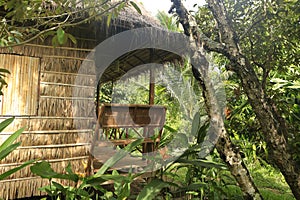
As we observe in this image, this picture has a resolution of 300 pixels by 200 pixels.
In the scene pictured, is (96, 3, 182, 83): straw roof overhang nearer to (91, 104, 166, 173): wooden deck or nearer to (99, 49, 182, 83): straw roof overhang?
(99, 49, 182, 83): straw roof overhang

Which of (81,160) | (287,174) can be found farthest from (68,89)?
(287,174)

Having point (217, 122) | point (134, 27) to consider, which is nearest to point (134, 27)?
point (134, 27)

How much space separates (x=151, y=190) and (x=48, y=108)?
6.91ft

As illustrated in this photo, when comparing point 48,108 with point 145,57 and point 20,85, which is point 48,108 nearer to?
point 20,85

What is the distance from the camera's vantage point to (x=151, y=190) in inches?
67.6

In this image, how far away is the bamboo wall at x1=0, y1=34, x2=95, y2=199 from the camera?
3.18m

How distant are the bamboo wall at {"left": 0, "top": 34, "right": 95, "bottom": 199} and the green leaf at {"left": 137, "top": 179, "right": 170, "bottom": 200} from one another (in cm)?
197

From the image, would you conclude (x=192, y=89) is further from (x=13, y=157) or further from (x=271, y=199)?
(x=13, y=157)

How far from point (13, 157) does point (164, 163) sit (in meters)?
2.04

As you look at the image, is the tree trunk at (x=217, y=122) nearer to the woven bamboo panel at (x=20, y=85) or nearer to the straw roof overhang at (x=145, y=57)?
the woven bamboo panel at (x=20, y=85)

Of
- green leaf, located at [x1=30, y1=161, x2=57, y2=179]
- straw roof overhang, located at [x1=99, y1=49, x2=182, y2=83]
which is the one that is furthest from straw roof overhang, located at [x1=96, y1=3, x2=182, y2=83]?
green leaf, located at [x1=30, y1=161, x2=57, y2=179]

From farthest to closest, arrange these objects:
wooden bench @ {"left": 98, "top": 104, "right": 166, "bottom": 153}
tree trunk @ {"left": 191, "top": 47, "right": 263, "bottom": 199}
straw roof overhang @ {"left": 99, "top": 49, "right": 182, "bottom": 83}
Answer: straw roof overhang @ {"left": 99, "top": 49, "right": 182, "bottom": 83} < wooden bench @ {"left": 98, "top": 104, "right": 166, "bottom": 153} < tree trunk @ {"left": 191, "top": 47, "right": 263, "bottom": 199}

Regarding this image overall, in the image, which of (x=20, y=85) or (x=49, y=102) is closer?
(x=20, y=85)

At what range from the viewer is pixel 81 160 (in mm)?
3572
